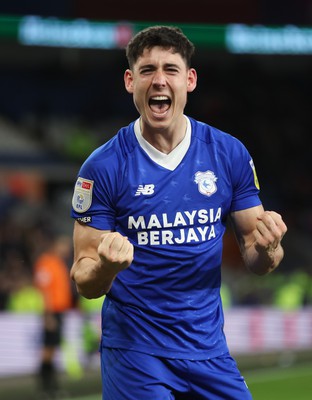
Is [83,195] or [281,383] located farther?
[281,383]

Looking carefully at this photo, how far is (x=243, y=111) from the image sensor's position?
23.0 meters

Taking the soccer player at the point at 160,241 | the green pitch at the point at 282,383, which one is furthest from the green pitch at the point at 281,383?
the soccer player at the point at 160,241

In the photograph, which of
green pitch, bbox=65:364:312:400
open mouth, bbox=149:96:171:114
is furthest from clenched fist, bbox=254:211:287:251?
green pitch, bbox=65:364:312:400

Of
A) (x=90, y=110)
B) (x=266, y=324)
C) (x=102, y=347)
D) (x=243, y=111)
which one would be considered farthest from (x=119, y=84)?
(x=102, y=347)

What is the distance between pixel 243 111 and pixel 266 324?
805 cm

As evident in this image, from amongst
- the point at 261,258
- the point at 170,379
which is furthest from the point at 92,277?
the point at 261,258

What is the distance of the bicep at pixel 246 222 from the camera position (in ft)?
15.4

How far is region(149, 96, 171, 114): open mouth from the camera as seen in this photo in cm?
446

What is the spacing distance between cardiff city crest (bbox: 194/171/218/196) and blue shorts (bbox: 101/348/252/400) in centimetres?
71

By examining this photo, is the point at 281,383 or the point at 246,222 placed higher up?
the point at 246,222

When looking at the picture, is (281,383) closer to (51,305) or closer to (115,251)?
(51,305)

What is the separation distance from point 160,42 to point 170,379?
1.41m

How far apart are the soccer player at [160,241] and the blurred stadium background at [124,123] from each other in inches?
275

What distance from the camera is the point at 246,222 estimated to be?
4719mm
